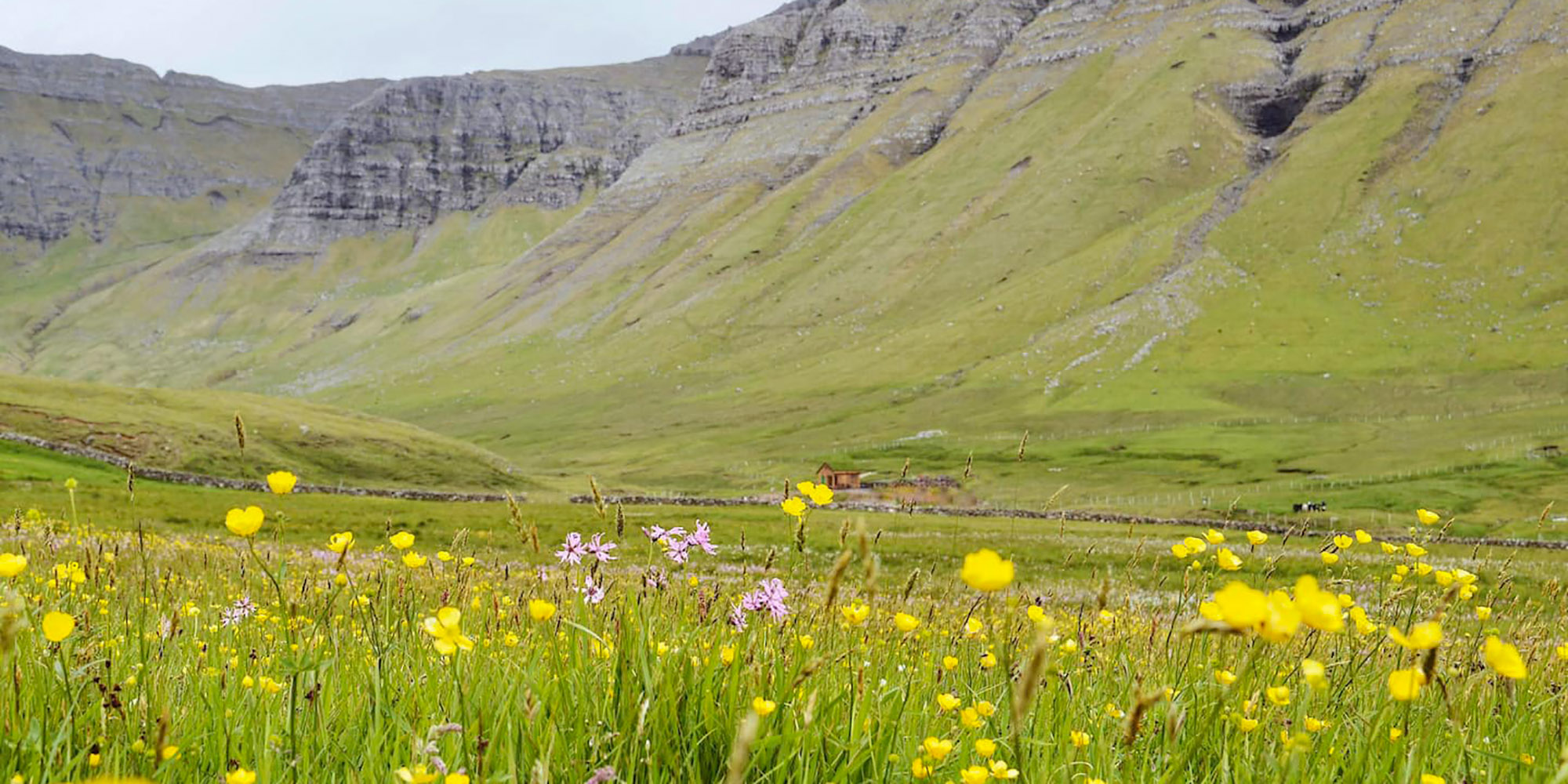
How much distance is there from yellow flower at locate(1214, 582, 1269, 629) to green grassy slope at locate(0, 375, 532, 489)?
1908 inches

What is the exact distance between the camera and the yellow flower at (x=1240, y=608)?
5.25ft

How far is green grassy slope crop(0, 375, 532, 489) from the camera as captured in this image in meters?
51.7

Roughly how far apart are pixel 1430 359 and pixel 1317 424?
93.8 ft

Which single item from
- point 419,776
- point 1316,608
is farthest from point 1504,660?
point 419,776

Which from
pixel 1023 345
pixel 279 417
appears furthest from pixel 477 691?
pixel 1023 345

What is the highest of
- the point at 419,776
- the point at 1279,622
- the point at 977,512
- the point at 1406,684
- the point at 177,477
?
the point at 1279,622

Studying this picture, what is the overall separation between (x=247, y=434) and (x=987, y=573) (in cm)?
5062

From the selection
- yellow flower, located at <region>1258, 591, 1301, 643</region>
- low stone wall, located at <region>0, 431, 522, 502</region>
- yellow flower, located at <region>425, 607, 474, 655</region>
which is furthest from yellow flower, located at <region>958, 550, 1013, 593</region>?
low stone wall, located at <region>0, 431, 522, 502</region>

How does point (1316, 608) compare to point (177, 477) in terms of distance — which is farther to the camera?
point (177, 477)

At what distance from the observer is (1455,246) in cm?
13150

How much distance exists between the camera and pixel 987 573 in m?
1.78

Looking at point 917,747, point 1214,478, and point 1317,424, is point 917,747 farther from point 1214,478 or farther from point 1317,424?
point 1317,424

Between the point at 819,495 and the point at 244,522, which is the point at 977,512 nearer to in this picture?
the point at 819,495

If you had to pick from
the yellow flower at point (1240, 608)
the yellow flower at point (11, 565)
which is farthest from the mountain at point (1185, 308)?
the yellow flower at point (1240, 608)
